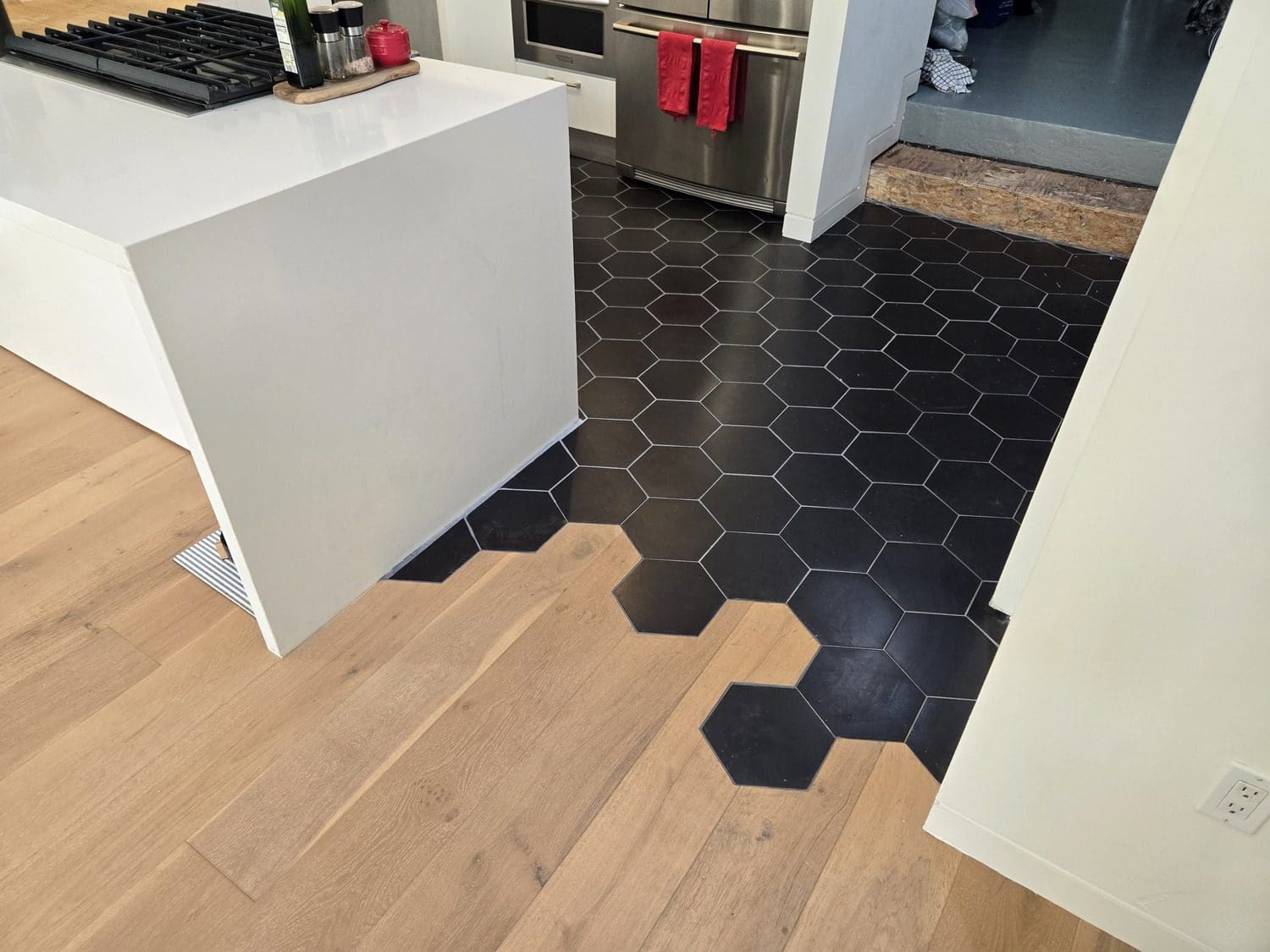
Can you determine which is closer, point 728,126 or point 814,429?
point 814,429

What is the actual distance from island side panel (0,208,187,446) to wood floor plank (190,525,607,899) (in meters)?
0.80

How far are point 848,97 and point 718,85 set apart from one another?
1.54ft

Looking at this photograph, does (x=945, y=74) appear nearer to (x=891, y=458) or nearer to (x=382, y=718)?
(x=891, y=458)

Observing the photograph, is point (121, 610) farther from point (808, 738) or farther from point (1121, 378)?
point (1121, 378)

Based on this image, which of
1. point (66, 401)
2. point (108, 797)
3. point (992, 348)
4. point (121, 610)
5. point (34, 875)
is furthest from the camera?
point (992, 348)

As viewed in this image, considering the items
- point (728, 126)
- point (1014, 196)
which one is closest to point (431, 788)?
point (728, 126)

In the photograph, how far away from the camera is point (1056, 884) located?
55.1 inches

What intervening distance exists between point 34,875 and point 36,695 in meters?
0.40

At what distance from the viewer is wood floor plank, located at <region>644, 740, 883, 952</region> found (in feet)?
4.49

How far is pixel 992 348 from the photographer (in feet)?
9.14

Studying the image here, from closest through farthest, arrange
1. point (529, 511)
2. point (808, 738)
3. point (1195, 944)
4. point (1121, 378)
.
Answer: point (1121, 378)
point (1195, 944)
point (808, 738)
point (529, 511)

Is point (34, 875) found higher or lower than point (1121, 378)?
lower

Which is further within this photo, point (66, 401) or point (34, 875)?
point (66, 401)

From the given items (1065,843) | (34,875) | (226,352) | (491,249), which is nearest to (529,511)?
(491,249)
